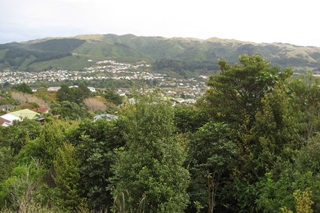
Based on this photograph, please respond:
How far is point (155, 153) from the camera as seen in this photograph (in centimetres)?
648

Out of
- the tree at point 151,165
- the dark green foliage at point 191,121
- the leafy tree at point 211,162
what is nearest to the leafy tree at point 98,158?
the tree at point 151,165

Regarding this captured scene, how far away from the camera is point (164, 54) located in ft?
578

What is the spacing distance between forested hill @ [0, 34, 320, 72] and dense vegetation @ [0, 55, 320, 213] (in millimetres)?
99212

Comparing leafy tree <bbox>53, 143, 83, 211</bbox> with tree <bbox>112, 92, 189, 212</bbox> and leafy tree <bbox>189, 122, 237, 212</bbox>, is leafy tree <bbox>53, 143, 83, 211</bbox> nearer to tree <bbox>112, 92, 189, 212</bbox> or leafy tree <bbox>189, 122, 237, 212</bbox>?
tree <bbox>112, 92, 189, 212</bbox>

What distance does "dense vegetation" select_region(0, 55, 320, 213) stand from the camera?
245 inches

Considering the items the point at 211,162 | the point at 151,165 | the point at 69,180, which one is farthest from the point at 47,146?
the point at 151,165

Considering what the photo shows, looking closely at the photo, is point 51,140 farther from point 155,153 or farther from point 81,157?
point 155,153

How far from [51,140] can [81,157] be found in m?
3.34

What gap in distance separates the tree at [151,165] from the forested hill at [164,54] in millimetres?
104652

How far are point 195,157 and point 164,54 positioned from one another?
17001cm

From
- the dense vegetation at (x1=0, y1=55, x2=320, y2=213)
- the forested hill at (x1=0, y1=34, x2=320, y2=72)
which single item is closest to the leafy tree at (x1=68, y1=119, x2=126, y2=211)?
the dense vegetation at (x1=0, y1=55, x2=320, y2=213)

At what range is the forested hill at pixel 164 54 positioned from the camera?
4599 inches

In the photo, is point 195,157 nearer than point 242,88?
Yes

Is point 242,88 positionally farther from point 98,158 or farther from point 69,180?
point 69,180
